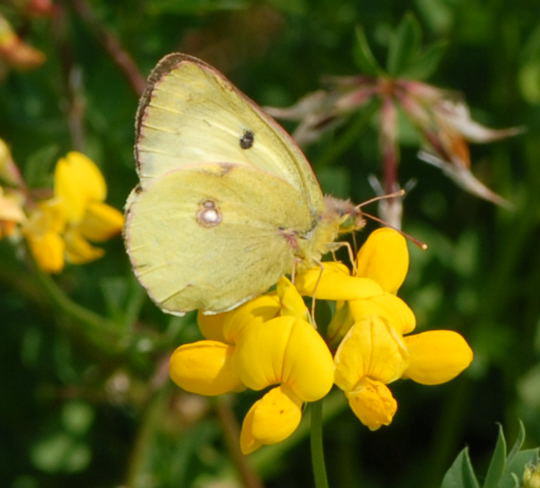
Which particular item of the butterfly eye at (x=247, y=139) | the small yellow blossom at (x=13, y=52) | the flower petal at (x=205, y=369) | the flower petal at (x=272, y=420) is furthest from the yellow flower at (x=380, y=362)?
the small yellow blossom at (x=13, y=52)

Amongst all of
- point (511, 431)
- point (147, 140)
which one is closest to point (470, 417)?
point (511, 431)

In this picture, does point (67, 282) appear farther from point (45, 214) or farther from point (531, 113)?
point (531, 113)

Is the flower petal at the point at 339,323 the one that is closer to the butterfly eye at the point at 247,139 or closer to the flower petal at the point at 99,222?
the butterfly eye at the point at 247,139

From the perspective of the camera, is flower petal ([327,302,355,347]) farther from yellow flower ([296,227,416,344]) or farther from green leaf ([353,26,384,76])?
green leaf ([353,26,384,76])

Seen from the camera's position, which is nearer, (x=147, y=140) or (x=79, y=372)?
(x=147, y=140)

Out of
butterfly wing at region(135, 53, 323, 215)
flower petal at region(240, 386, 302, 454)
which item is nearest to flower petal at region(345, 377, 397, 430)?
flower petal at region(240, 386, 302, 454)

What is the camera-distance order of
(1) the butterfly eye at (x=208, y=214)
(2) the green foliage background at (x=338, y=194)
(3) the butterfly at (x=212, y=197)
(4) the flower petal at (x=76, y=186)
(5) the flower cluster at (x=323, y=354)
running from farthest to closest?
(2) the green foliage background at (x=338, y=194), (4) the flower petal at (x=76, y=186), (1) the butterfly eye at (x=208, y=214), (3) the butterfly at (x=212, y=197), (5) the flower cluster at (x=323, y=354)
